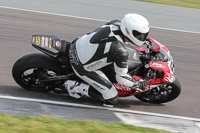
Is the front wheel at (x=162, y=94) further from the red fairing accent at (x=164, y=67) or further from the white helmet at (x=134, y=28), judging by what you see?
the white helmet at (x=134, y=28)

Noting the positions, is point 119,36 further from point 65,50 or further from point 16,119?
point 16,119

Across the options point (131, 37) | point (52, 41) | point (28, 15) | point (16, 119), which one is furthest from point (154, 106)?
point (28, 15)

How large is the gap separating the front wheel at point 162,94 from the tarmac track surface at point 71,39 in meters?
0.12

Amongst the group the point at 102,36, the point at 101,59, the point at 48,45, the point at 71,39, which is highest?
the point at 71,39

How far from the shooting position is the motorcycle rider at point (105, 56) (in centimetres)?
620

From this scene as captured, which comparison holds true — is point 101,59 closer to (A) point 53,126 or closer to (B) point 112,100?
(B) point 112,100

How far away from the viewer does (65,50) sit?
684 centimetres

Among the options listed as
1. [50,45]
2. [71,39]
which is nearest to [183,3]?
[71,39]

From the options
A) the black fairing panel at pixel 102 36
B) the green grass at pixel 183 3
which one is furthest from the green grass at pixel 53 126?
the green grass at pixel 183 3

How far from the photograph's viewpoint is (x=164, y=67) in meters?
6.76

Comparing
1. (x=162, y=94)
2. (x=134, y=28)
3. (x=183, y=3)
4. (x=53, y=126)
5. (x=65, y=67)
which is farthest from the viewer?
(x=183, y=3)

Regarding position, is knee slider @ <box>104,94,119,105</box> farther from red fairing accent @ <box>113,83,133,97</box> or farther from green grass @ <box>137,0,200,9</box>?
green grass @ <box>137,0,200,9</box>

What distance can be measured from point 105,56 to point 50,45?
107cm

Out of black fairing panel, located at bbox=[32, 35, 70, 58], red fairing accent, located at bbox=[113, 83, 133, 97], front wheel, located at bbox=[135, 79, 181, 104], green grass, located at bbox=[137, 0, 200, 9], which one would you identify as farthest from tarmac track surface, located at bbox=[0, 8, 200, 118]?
green grass, located at bbox=[137, 0, 200, 9]
